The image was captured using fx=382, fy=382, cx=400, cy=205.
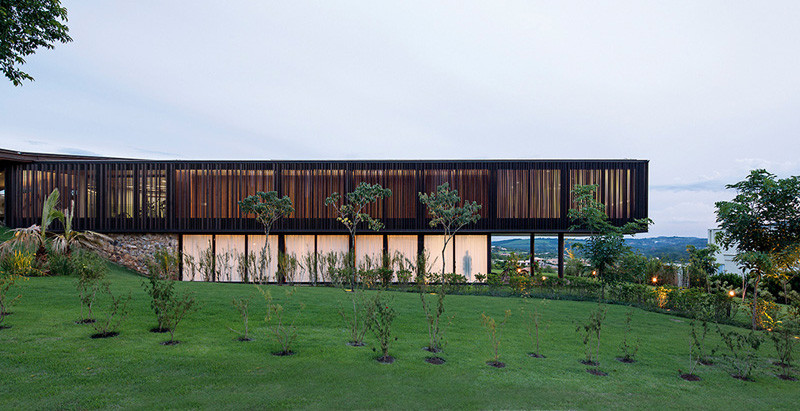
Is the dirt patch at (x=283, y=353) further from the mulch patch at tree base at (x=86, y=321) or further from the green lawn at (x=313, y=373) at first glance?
the mulch patch at tree base at (x=86, y=321)

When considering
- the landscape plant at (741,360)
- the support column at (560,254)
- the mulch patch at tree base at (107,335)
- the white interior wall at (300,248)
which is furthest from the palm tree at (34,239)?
the support column at (560,254)

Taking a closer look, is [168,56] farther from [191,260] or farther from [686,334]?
[686,334]

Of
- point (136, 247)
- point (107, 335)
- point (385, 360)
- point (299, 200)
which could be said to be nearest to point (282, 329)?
point (385, 360)

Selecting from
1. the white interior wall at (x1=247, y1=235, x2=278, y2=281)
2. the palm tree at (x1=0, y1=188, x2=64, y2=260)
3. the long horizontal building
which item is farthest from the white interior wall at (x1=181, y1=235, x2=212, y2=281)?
the palm tree at (x1=0, y1=188, x2=64, y2=260)

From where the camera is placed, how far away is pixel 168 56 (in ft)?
57.9

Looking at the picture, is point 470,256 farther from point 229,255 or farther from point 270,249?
point 229,255

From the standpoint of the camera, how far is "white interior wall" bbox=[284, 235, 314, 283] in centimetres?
2041

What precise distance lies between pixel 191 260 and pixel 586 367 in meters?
19.6

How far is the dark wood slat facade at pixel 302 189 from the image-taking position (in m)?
19.6

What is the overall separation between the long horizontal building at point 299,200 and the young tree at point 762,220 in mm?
9504

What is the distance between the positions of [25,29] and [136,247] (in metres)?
13.8

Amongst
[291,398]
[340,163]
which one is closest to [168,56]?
[340,163]

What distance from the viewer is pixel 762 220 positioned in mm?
10570

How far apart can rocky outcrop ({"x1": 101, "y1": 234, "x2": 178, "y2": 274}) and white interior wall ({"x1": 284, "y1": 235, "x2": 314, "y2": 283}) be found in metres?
5.90
